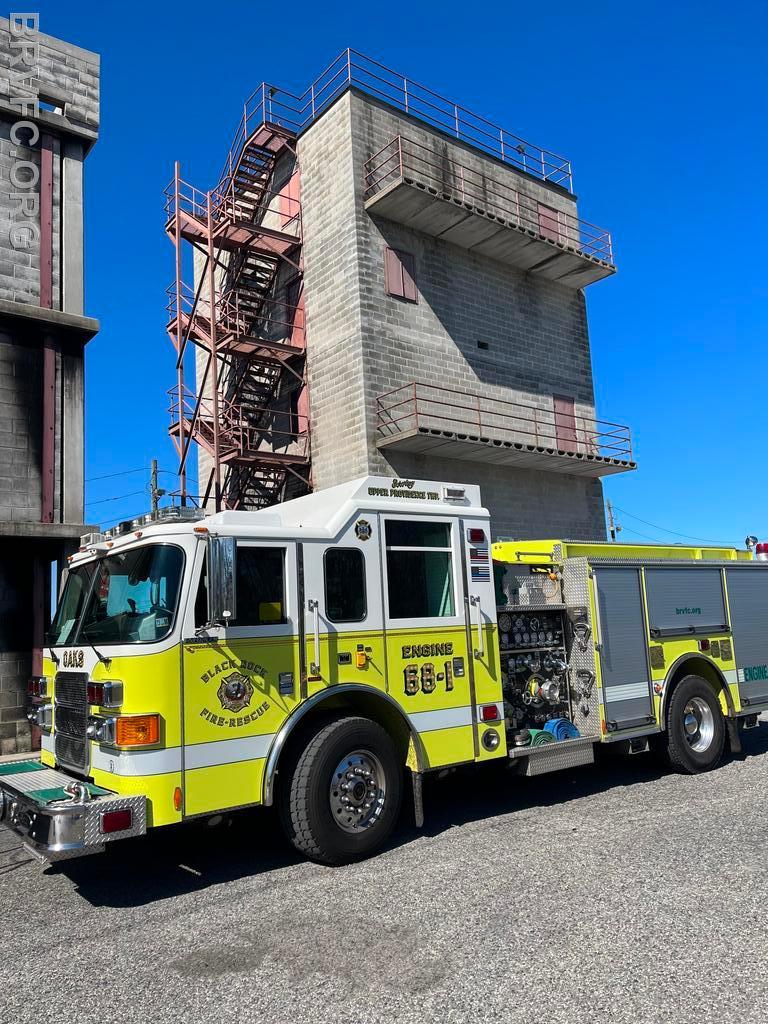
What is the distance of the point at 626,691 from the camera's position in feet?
27.5

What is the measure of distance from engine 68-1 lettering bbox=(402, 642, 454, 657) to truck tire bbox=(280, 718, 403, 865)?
0.72 metres

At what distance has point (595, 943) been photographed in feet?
15.1

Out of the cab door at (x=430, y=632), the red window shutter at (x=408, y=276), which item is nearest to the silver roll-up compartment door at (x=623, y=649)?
the cab door at (x=430, y=632)

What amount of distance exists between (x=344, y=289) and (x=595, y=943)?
663 inches

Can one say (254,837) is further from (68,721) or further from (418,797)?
(68,721)

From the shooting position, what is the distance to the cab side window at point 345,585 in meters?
6.62

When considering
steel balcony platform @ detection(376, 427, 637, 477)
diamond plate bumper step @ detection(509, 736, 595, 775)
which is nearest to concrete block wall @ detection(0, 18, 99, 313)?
steel balcony platform @ detection(376, 427, 637, 477)

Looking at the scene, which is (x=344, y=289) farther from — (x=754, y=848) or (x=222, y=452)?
(x=754, y=848)

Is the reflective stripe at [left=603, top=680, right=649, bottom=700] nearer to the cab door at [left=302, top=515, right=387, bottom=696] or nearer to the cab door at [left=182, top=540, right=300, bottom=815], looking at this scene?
the cab door at [left=302, top=515, right=387, bottom=696]

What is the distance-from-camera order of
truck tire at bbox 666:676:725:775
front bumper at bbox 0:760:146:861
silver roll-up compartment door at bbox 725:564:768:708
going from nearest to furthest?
front bumper at bbox 0:760:146:861, truck tire at bbox 666:676:725:775, silver roll-up compartment door at bbox 725:564:768:708

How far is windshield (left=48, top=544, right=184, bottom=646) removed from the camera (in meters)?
5.86

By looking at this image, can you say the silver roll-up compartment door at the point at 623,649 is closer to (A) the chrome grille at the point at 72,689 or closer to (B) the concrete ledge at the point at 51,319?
(A) the chrome grille at the point at 72,689

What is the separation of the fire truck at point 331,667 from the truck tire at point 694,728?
1.7 inches

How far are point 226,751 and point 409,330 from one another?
15346 millimetres
